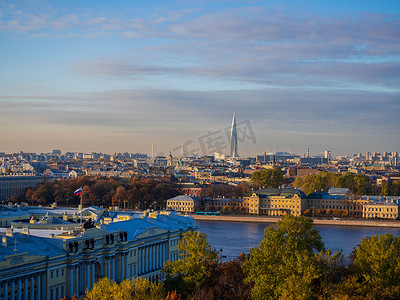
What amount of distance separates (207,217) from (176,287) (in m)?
29.2

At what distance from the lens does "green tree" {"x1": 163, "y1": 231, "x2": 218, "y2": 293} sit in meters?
18.8

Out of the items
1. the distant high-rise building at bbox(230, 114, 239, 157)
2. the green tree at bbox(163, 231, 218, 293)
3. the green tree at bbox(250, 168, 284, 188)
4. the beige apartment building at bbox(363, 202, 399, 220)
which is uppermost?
the distant high-rise building at bbox(230, 114, 239, 157)

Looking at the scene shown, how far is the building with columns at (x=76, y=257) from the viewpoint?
16656 millimetres

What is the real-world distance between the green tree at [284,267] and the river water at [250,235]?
23.3 feet

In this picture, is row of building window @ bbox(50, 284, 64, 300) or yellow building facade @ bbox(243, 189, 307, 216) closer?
row of building window @ bbox(50, 284, 64, 300)

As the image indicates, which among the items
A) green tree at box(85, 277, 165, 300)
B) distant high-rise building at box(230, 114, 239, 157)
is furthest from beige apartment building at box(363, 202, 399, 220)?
distant high-rise building at box(230, 114, 239, 157)

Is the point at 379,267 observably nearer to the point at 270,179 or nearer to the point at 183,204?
the point at 183,204

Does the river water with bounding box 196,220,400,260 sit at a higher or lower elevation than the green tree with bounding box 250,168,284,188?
lower

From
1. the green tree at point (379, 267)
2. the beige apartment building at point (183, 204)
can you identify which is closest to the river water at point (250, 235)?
the beige apartment building at point (183, 204)

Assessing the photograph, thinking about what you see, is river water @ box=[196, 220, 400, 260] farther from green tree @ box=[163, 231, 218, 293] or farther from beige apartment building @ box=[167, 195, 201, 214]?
beige apartment building @ box=[167, 195, 201, 214]

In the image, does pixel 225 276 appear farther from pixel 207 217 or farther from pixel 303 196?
pixel 303 196

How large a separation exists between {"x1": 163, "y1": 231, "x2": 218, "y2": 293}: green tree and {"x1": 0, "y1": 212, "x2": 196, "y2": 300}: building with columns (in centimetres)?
123

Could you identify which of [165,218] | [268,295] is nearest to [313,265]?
[268,295]

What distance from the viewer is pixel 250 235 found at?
36062 millimetres
